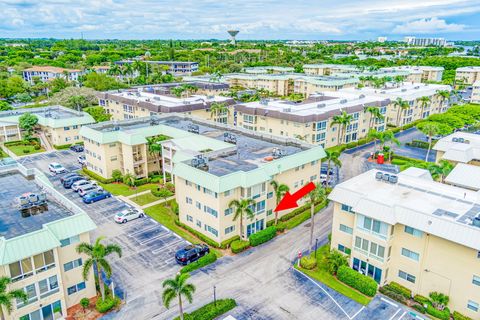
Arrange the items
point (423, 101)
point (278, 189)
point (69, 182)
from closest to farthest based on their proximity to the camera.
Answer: point (278, 189)
point (69, 182)
point (423, 101)

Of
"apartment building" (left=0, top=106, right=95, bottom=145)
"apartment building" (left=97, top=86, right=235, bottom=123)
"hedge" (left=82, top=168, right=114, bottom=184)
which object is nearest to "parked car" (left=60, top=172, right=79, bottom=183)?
"hedge" (left=82, top=168, right=114, bottom=184)

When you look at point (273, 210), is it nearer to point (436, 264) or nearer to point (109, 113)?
point (436, 264)

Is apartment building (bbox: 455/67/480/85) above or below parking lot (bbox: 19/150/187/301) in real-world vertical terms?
above

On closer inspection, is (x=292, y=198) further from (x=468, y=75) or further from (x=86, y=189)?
(x=468, y=75)

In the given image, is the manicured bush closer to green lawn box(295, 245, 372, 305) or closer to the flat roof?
green lawn box(295, 245, 372, 305)

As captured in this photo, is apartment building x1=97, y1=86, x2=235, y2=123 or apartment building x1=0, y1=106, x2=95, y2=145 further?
apartment building x1=97, y1=86, x2=235, y2=123

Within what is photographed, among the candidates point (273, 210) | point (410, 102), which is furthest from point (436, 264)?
point (410, 102)

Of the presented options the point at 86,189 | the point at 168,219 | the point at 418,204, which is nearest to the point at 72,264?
the point at 168,219
